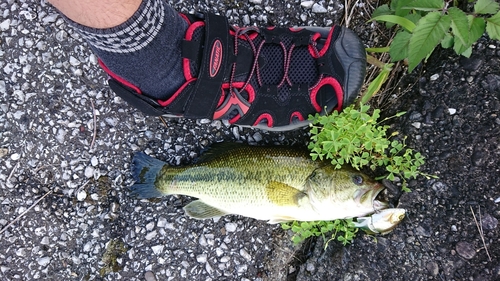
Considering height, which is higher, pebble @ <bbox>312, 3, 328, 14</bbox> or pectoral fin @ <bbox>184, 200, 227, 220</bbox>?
pebble @ <bbox>312, 3, 328, 14</bbox>

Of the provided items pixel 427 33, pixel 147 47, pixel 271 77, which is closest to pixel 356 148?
pixel 271 77

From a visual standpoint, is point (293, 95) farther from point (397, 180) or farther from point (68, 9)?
point (68, 9)

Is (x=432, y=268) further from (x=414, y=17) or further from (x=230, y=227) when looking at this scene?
(x=414, y=17)

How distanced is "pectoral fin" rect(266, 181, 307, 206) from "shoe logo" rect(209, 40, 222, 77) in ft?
3.38

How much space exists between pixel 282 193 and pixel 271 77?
0.94 metres

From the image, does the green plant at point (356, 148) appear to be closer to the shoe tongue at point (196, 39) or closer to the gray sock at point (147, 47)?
the shoe tongue at point (196, 39)

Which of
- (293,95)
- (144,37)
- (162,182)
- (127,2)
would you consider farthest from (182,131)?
(127,2)

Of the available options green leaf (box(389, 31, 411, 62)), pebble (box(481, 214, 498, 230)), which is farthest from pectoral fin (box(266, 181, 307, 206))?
pebble (box(481, 214, 498, 230))

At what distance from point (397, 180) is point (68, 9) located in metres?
2.70

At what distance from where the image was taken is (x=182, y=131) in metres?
3.80

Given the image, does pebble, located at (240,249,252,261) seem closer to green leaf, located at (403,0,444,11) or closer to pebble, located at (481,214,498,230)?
pebble, located at (481,214,498,230)

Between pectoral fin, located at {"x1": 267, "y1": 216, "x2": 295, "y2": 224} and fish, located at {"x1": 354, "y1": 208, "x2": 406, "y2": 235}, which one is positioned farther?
pectoral fin, located at {"x1": 267, "y1": 216, "x2": 295, "y2": 224}

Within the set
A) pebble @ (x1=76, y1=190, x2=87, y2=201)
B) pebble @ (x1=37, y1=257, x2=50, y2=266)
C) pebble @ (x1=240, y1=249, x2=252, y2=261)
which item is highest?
pebble @ (x1=76, y1=190, x2=87, y2=201)

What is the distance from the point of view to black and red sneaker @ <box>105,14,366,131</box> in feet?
9.80
